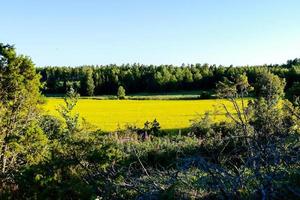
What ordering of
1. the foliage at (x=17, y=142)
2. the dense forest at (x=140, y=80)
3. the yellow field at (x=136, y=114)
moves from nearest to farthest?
the foliage at (x=17, y=142), the yellow field at (x=136, y=114), the dense forest at (x=140, y=80)

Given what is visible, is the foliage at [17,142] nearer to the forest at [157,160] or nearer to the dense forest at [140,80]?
the forest at [157,160]

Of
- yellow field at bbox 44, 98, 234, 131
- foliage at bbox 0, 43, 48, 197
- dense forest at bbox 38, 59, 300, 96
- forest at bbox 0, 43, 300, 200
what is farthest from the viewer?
dense forest at bbox 38, 59, 300, 96

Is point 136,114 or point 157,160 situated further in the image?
point 136,114

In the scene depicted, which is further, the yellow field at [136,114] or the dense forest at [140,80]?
the dense forest at [140,80]

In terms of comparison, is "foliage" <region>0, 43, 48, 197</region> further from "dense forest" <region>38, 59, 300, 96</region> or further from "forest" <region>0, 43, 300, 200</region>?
"dense forest" <region>38, 59, 300, 96</region>

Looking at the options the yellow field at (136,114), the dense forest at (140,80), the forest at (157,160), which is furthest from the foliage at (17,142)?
the dense forest at (140,80)

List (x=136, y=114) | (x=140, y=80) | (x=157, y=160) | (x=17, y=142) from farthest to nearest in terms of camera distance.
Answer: (x=140, y=80) → (x=136, y=114) → (x=157, y=160) → (x=17, y=142)

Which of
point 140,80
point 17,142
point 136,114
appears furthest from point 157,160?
point 140,80

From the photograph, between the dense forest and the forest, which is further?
the dense forest

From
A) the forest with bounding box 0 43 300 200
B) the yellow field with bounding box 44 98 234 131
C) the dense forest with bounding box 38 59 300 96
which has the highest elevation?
the forest with bounding box 0 43 300 200

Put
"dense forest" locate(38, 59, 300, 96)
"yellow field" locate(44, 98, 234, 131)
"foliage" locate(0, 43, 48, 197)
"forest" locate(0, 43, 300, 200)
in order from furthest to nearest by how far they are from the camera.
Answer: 1. "dense forest" locate(38, 59, 300, 96)
2. "yellow field" locate(44, 98, 234, 131)
3. "foliage" locate(0, 43, 48, 197)
4. "forest" locate(0, 43, 300, 200)

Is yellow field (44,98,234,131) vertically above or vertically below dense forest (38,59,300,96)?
below

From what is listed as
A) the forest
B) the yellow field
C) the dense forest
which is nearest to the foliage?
the forest

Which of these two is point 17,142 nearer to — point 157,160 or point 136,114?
point 157,160
